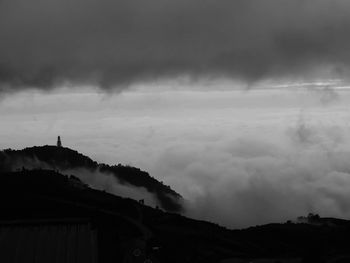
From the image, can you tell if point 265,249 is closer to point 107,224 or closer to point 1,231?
point 107,224

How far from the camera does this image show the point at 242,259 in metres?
146

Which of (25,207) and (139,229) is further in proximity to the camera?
(25,207)

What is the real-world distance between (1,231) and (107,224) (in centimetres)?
8640

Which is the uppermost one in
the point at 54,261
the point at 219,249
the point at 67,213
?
the point at 67,213

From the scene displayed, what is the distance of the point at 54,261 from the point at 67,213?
105 metres

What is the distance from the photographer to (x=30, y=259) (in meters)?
87.4

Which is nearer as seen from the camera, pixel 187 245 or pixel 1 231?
pixel 1 231

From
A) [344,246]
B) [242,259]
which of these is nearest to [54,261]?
[242,259]

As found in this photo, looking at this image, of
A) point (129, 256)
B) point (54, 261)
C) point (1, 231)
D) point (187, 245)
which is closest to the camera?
point (54, 261)

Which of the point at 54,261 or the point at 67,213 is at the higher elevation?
the point at 67,213

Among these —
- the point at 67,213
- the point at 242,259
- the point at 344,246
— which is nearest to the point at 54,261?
the point at 242,259

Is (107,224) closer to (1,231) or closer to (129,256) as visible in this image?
(129,256)

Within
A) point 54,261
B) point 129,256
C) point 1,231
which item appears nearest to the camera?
point 54,261

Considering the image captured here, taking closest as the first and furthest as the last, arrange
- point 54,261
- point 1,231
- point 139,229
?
point 54,261
point 1,231
point 139,229
